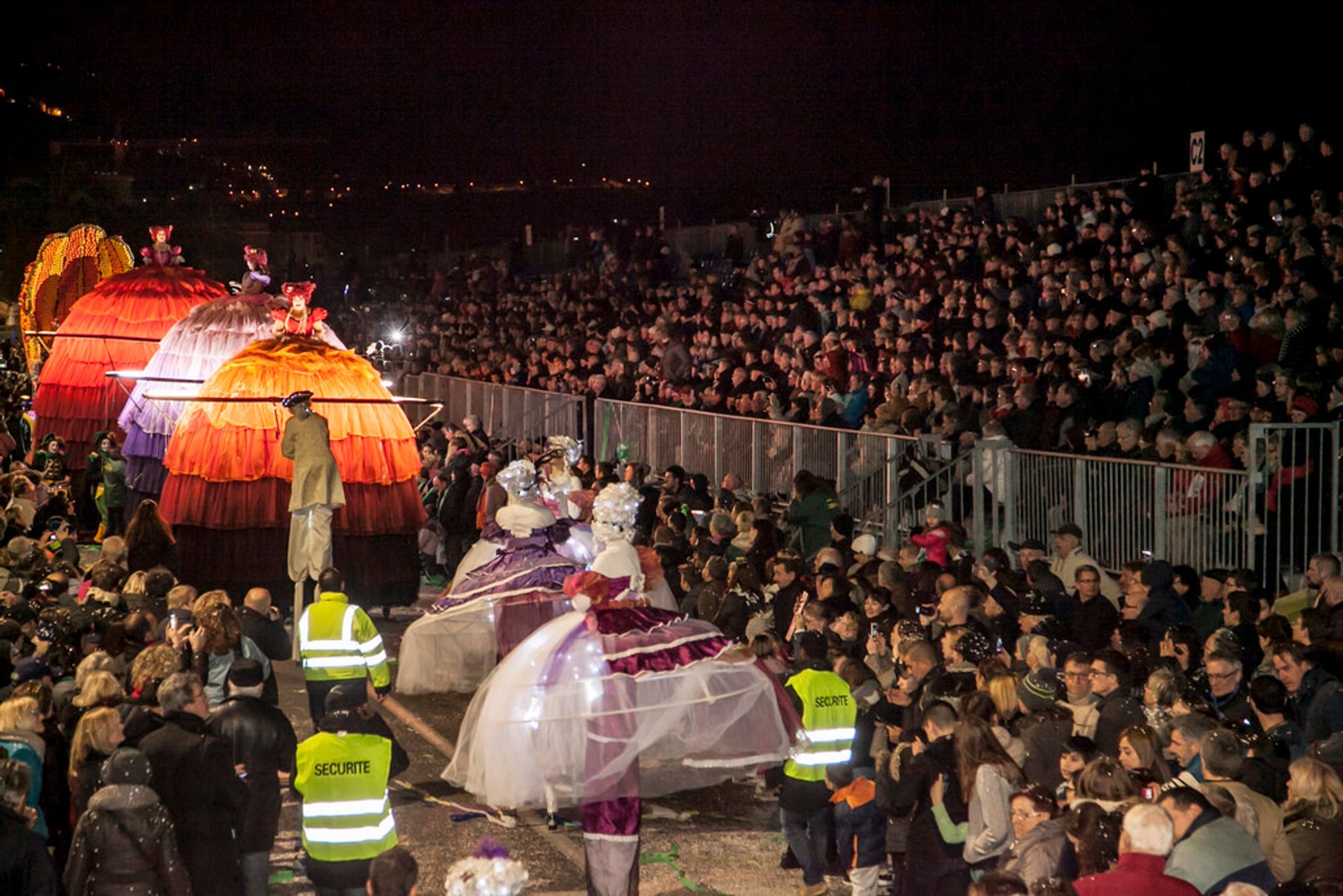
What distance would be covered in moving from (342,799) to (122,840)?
0.93 metres

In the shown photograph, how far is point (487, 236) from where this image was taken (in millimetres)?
44938

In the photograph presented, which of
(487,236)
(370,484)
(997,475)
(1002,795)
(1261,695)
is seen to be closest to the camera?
(1002,795)

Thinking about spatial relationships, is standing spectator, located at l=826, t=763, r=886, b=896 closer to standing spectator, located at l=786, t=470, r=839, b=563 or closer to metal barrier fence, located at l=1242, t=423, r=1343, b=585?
metal barrier fence, located at l=1242, t=423, r=1343, b=585

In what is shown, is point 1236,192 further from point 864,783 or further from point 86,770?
point 86,770

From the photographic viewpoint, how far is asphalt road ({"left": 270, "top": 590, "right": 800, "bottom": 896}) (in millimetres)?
7934

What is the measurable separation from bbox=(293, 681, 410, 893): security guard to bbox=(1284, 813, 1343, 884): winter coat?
3.60 metres

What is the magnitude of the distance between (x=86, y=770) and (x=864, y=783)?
3.56 meters

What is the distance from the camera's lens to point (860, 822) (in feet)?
25.0

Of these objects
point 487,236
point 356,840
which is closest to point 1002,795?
point 356,840

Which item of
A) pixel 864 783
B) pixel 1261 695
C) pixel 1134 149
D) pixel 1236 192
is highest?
pixel 1134 149

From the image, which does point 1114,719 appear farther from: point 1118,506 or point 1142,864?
point 1118,506

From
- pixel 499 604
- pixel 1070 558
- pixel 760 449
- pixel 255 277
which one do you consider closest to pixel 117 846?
pixel 499 604

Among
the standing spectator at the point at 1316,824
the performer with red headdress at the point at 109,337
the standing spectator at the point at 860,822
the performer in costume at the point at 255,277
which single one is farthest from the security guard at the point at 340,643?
the performer with red headdress at the point at 109,337

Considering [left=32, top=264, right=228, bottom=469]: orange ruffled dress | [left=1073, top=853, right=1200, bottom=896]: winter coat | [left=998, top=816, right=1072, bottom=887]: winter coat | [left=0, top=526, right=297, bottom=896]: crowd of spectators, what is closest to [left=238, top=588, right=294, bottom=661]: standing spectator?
[left=0, top=526, right=297, bottom=896]: crowd of spectators
